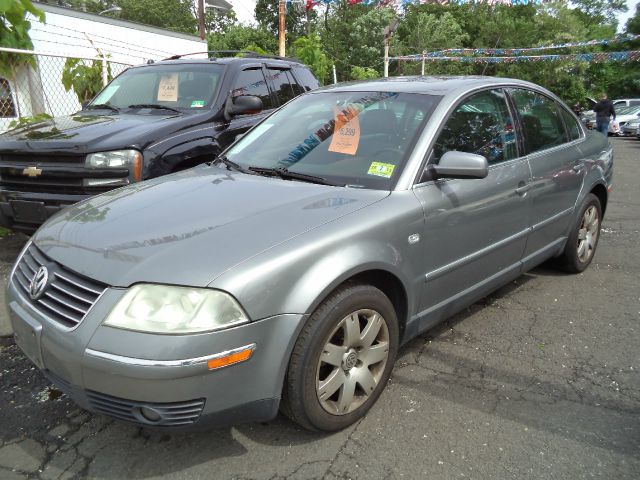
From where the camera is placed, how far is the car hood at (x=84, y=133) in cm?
424

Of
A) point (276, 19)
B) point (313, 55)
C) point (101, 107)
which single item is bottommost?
point (101, 107)

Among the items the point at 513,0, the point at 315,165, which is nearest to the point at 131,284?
the point at 315,165

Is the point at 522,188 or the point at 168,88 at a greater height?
the point at 168,88

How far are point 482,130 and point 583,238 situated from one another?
6.02 ft

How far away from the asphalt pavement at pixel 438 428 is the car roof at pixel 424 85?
5.19ft

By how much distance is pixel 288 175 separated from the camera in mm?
2996

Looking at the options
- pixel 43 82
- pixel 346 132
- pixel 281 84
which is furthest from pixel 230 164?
pixel 43 82

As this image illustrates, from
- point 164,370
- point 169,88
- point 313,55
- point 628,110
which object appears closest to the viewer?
point 164,370

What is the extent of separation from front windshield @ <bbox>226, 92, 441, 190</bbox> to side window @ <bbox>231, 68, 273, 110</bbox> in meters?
2.00

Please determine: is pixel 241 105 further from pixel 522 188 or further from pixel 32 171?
pixel 522 188

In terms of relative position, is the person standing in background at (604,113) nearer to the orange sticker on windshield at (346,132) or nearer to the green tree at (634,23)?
the orange sticker on windshield at (346,132)

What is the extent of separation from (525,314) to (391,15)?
30.1 meters

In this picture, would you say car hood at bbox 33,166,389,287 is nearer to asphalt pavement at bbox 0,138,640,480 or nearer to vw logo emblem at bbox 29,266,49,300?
vw logo emblem at bbox 29,266,49,300

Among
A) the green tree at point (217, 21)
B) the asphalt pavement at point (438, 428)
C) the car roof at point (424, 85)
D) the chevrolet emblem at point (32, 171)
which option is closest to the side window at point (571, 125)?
the car roof at point (424, 85)
